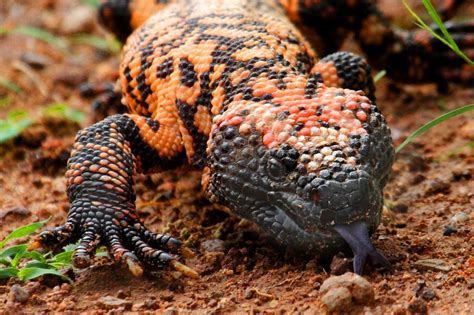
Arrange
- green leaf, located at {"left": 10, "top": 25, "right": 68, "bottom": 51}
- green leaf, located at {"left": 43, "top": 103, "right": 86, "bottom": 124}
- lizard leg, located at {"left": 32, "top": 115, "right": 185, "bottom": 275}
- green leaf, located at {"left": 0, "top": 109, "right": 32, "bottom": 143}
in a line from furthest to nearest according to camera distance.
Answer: green leaf, located at {"left": 10, "top": 25, "right": 68, "bottom": 51} → green leaf, located at {"left": 43, "top": 103, "right": 86, "bottom": 124} → green leaf, located at {"left": 0, "top": 109, "right": 32, "bottom": 143} → lizard leg, located at {"left": 32, "top": 115, "right": 185, "bottom": 275}

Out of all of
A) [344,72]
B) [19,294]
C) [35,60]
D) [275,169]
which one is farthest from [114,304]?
[35,60]

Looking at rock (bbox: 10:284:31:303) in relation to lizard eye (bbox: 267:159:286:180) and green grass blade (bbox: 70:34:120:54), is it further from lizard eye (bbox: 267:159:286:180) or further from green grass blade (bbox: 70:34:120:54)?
green grass blade (bbox: 70:34:120:54)

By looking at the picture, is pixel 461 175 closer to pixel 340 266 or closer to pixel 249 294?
pixel 340 266

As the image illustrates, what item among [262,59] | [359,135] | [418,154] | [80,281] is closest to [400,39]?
[418,154]

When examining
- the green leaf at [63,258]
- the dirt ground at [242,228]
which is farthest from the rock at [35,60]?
the green leaf at [63,258]

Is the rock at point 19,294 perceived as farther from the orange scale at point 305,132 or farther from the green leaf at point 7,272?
the orange scale at point 305,132

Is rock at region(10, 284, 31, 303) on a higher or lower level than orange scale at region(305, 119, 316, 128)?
lower

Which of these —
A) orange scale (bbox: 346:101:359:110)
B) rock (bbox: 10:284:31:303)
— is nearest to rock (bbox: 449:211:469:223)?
orange scale (bbox: 346:101:359:110)
